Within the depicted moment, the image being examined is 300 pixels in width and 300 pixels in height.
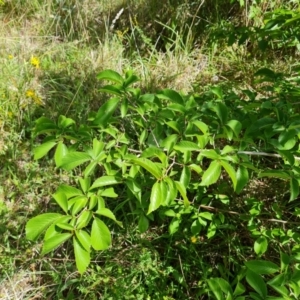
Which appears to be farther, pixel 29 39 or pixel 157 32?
pixel 157 32

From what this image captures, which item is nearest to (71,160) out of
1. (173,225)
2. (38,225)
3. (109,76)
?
(38,225)

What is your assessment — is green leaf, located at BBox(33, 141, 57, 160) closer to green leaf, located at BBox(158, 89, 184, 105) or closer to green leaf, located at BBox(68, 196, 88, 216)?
green leaf, located at BBox(68, 196, 88, 216)

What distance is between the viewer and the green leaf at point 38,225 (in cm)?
90

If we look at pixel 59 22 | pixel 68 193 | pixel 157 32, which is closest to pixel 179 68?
pixel 157 32

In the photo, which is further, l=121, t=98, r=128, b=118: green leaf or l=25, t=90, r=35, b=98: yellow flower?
l=25, t=90, r=35, b=98: yellow flower

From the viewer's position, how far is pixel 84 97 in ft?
7.13

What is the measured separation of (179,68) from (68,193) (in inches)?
64.0

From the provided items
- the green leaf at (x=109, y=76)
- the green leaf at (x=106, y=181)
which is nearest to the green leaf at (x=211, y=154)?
the green leaf at (x=106, y=181)

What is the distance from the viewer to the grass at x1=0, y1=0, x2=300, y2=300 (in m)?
1.55

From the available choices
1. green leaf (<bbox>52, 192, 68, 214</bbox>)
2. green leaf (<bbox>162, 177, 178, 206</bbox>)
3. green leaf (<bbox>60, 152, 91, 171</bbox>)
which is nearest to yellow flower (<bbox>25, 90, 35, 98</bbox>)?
green leaf (<bbox>60, 152, 91, 171</bbox>)

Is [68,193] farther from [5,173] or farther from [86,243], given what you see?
[5,173]

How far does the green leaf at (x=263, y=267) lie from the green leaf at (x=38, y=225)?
529 millimetres

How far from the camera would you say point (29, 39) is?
2596mm

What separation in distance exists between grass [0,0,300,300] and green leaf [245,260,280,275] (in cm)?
52
